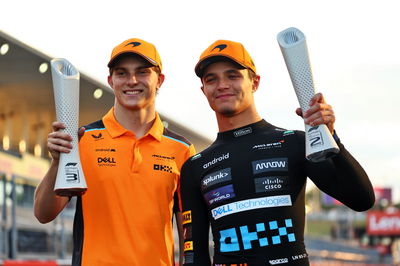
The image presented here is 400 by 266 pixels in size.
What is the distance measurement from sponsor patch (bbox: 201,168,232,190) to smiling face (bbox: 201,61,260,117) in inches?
13.6

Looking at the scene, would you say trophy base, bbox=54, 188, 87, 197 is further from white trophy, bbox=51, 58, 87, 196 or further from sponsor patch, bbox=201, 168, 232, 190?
sponsor patch, bbox=201, 168, 232, 190

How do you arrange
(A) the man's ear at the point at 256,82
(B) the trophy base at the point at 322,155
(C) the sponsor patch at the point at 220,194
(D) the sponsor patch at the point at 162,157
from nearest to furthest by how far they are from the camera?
(B) the trophy base at the point at 322,155, (C) the sponsor patch at the point at 220,194, (A) the man's ear at the point at 256,82, (D) the sponsor patch at the point at 162,157

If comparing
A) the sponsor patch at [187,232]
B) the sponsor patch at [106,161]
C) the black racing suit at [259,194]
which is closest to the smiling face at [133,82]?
the sponsor patch at [106,161]

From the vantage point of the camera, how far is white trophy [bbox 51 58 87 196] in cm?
401

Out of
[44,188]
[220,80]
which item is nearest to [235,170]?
[220,80]

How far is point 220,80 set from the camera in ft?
14.0

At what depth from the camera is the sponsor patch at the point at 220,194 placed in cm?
411

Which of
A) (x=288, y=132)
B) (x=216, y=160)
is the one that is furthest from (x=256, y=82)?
(x=216, y=160)

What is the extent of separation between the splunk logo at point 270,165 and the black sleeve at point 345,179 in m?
0.15

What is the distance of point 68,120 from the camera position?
4.12 metres

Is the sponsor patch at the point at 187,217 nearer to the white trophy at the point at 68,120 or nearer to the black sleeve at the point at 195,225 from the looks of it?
the black sleeve at the point at 195,225

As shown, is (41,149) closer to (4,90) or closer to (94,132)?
(4,90)

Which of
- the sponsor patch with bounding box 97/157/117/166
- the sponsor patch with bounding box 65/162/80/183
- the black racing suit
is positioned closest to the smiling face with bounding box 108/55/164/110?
the sponsor patch with bounding box 97/157/117/166

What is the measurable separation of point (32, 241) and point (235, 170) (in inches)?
314
